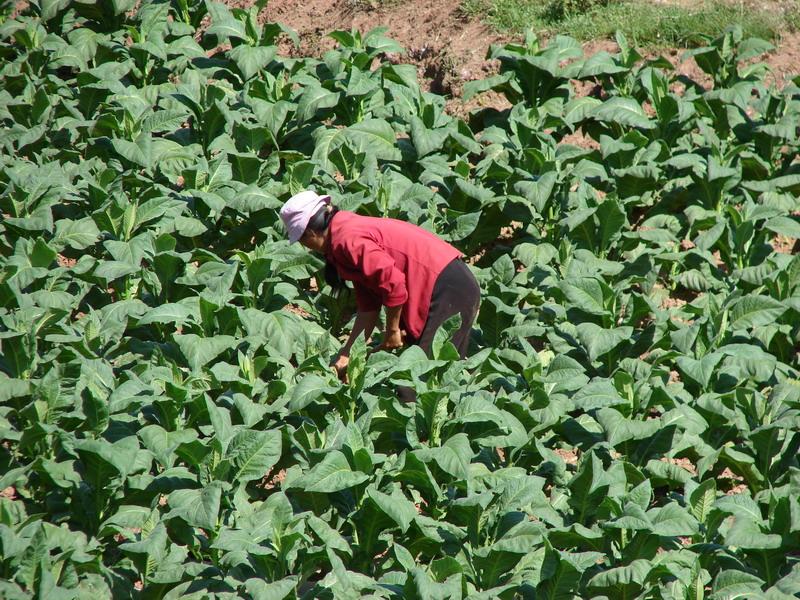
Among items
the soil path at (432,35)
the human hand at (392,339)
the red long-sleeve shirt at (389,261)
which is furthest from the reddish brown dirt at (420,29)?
the human hand at (392,339)

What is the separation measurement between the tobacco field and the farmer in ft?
0.77

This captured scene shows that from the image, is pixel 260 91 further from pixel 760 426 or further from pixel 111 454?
pixel 760 426

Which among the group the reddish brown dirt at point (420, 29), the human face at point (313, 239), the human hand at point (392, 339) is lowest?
the human hand at point (392, 339)

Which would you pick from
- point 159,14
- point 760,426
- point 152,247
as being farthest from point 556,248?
point 159,14

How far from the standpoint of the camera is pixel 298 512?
5129 mm

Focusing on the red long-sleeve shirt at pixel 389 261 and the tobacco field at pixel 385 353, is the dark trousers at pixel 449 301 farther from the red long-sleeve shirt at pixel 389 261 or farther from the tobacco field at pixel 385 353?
the tobacco field at pixel 385 353

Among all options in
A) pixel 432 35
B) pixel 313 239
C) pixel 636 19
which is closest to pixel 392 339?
pixel 313 239

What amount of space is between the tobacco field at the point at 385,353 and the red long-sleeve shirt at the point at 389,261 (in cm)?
30

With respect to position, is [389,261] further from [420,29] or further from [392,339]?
[420,29]

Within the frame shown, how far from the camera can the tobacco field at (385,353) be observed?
470 cm

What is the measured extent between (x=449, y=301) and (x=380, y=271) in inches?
19.2

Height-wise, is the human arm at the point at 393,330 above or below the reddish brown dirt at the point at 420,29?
below

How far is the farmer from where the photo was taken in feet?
17.6

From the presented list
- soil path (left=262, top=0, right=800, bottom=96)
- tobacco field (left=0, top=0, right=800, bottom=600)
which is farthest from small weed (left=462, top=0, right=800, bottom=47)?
tobacco field (left=0, top=0, right=800, bottom=600)
